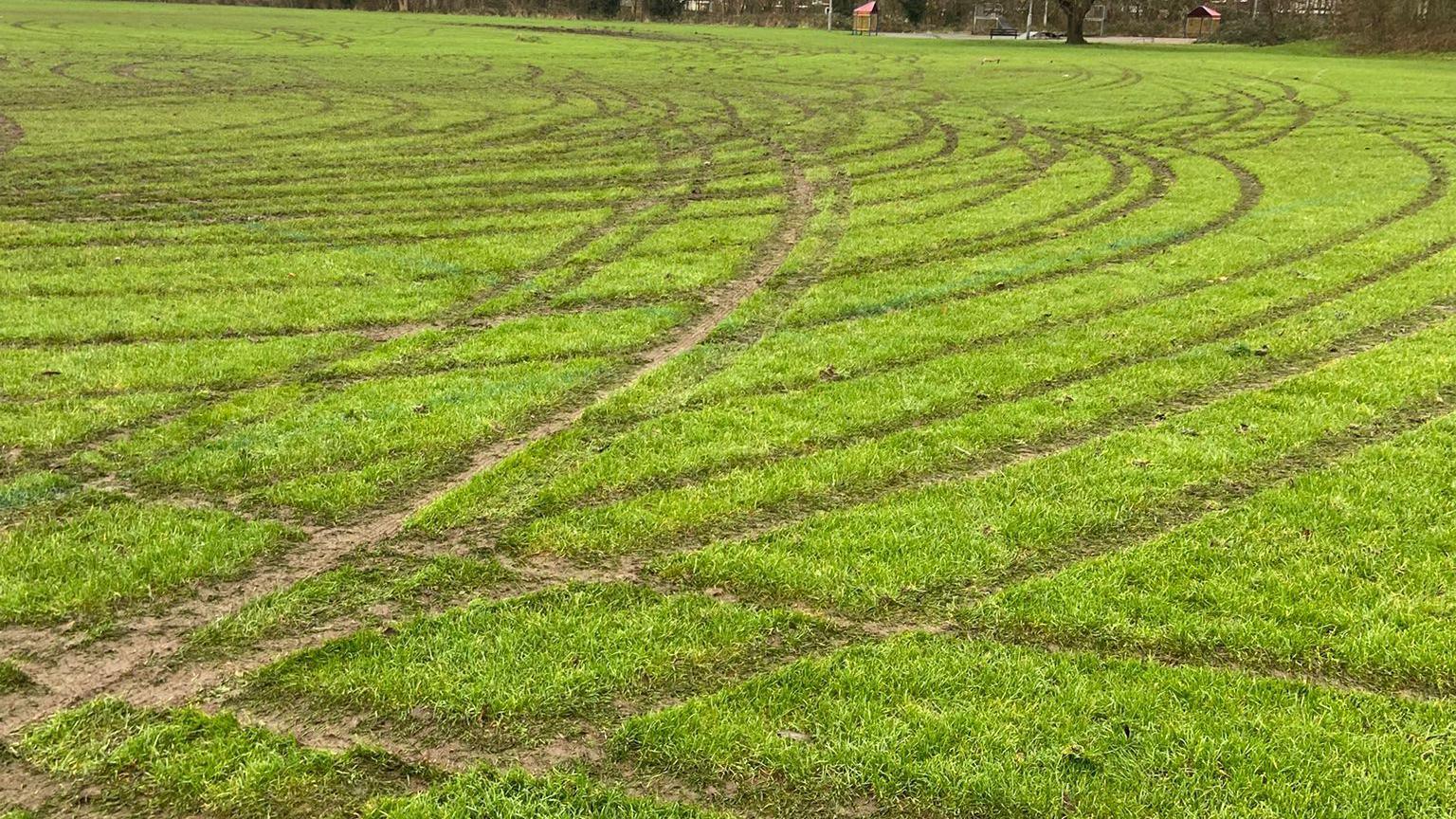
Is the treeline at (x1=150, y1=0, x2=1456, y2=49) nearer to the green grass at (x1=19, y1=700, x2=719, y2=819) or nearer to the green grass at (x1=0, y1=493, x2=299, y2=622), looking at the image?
the green grass at (x1=0, y1=493, x2=299, y2=622)

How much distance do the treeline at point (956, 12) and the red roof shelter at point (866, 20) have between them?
66.4 inches

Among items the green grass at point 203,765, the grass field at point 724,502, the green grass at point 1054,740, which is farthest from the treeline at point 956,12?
the green grass at point 203,765

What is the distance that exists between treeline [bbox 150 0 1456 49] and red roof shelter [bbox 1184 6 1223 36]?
66cm

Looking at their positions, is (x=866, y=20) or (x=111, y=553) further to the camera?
(x=866, y=20)

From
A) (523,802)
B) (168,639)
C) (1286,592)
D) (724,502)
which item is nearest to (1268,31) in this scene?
(1286,592)

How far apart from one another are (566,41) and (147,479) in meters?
49.0

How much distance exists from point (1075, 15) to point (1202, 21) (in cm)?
2018

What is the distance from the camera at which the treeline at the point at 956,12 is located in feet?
210

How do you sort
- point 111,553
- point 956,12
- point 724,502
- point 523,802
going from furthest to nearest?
point 956,12
point 724,502
point 111,553
point 523,802

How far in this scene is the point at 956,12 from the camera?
80.3m

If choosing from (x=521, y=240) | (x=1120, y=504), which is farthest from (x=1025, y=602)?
(x=521, y=240)

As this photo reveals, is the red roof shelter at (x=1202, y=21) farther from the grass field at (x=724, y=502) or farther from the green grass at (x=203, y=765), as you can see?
the green grass at (x=203, y=765)

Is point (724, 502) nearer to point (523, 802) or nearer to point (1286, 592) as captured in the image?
point (523, 802)

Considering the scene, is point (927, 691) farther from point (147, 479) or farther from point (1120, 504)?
point (147, 479)
